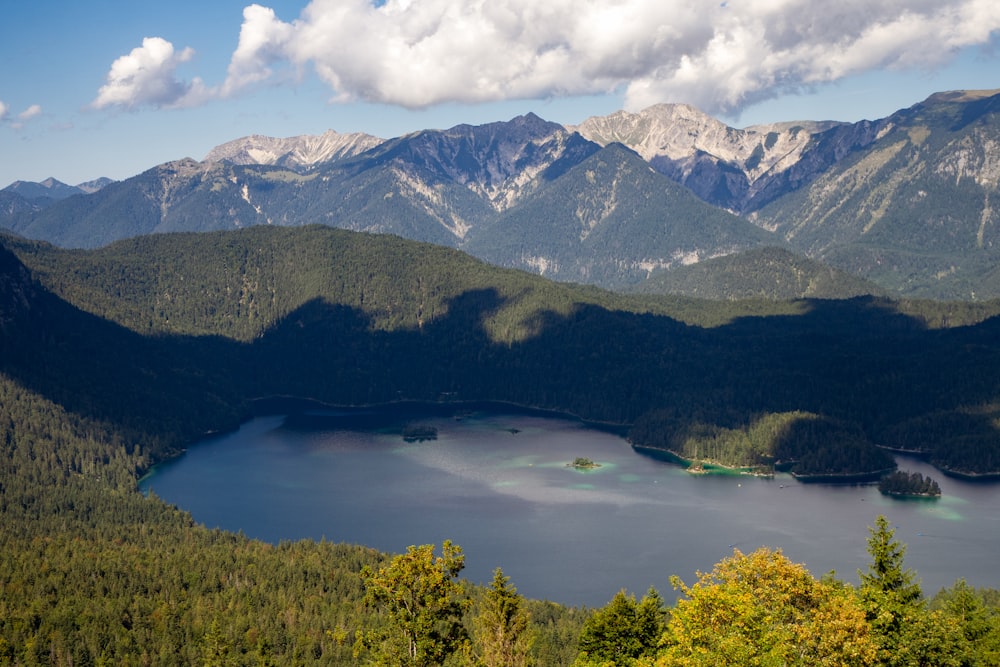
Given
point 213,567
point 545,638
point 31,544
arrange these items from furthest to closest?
point 31,544 < point 213,567 < point 545,638

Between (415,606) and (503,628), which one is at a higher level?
(415,606)

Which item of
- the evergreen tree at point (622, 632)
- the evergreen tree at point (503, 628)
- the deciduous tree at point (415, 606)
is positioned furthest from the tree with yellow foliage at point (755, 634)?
the deciduous tree at point (415, 606)

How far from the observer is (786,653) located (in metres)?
61.8

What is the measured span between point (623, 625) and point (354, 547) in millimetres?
107743

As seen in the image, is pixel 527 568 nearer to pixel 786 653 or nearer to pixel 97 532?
pixel 97 532

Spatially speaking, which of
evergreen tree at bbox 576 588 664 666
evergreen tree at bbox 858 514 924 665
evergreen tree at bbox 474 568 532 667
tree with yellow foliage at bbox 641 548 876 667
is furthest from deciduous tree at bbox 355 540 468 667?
evergreen tree at bbox 858 514 924 665

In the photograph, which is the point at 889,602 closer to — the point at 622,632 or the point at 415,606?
the point at 622,632

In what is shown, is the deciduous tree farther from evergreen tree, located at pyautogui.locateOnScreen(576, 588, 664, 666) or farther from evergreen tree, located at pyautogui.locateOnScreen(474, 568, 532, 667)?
evergreen tree, located at pyautogui.locateOnScreen(576, 588, 664, 666)

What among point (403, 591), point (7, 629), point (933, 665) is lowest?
point (7, 629)

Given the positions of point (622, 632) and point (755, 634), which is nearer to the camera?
point (755, 634)

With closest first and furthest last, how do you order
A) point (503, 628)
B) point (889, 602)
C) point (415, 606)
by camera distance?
point (415, 606)
point (503, 628)
point (889, 602)

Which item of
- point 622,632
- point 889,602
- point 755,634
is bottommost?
point 622,632

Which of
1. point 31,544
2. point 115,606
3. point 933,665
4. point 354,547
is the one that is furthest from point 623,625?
point 31,544

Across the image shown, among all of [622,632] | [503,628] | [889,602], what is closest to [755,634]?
[503,628]
